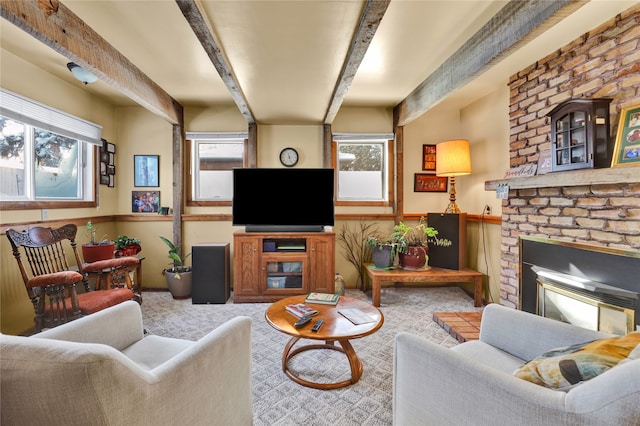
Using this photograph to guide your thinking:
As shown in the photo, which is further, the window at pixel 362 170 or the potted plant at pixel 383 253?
the window at pixel 362 170

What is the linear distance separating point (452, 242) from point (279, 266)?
82.1 inches

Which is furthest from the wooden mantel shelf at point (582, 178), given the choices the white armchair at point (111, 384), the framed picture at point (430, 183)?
the white armchair at point (111, 384)

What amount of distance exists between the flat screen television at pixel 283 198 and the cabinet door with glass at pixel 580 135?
2.12 meters

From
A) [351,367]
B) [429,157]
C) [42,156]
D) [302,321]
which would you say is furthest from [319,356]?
[42,156]

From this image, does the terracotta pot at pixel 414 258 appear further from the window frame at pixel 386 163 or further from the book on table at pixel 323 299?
the book on table at pixel 323 299

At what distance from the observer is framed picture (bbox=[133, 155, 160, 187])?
3.80 meters

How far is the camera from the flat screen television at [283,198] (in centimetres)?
349

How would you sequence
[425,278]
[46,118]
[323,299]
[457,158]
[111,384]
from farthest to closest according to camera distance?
[457,158], [425,278], [46,118], [323,299], [111,384]

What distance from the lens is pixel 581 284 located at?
206 cm

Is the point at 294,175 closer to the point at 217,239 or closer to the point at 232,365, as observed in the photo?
the point at 217,239

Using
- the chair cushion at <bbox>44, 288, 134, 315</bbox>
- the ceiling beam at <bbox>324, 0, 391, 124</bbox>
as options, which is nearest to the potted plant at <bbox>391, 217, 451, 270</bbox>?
the ceiling beam at <bbox>324, 0, 391, 124</bbox>

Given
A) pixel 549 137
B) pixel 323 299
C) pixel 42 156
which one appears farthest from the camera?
pixel 42 156

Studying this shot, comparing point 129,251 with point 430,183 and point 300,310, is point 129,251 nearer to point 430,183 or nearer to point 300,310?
point 300,310

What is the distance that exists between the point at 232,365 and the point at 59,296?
1601 mm
